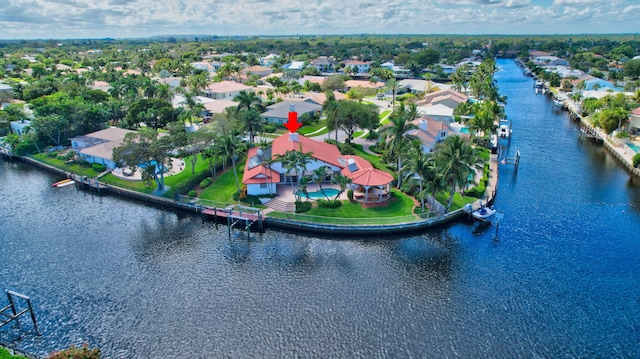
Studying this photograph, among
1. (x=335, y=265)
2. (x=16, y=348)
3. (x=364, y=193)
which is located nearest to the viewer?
(x=16, y=348)

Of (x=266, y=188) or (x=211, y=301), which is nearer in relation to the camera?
(x=211, y=301)

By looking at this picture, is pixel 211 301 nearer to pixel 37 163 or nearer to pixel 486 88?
pixel 37 163

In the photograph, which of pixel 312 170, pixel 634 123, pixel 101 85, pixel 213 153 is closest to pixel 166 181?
pixel 213 153

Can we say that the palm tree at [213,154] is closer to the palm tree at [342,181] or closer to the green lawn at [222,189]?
the green lawn at [222,189]

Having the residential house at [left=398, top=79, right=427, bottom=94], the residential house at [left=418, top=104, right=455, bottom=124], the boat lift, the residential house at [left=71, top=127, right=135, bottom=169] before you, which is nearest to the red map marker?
the residential house at [left=418, top=104, right=455, bottom=124]

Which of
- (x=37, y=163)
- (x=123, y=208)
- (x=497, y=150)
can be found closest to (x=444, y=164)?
(x=497, y=150)

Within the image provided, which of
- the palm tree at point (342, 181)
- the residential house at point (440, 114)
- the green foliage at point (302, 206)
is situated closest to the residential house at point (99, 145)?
the green foliage at point (302, 206)

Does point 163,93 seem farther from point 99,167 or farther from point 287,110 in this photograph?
point 99,167
